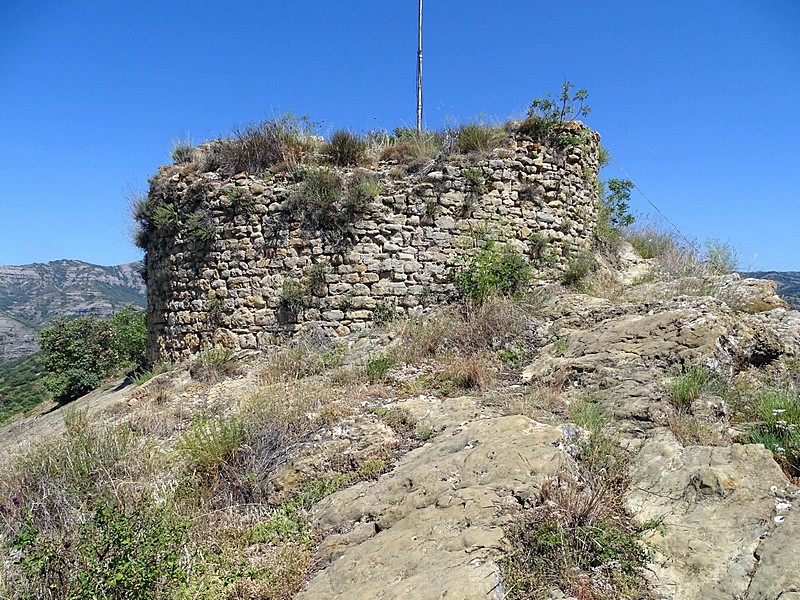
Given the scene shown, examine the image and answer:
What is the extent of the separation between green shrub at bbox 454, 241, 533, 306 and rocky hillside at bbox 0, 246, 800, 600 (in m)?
0.90

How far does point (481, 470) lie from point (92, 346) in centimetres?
1567

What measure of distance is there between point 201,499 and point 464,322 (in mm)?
4152

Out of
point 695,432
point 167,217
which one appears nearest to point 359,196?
point 167,217

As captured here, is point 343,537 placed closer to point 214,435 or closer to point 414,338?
point 214,435

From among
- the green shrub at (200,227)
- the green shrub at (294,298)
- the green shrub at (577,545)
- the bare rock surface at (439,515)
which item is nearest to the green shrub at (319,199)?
the green shrub at (294,298)

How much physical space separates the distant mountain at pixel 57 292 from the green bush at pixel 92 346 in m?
63.2

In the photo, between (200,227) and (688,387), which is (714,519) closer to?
(688,387)

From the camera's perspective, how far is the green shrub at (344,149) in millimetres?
8891

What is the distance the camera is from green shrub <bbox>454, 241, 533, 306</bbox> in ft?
25.9

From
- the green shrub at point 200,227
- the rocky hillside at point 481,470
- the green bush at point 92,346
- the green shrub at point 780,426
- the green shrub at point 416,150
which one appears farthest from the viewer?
the green bush at point 92,346

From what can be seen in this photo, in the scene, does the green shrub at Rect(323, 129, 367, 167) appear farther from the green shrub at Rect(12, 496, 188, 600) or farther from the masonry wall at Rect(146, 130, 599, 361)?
the green shrub at Rect(12, 496, 188, 600)

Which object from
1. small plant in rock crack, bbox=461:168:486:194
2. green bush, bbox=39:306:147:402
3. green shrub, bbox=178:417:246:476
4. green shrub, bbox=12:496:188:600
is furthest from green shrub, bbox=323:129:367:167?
green bush, bbox=39:306:147:402

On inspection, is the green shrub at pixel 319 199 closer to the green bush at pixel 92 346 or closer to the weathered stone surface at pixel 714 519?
the weathered stone surface at pixel 714 519

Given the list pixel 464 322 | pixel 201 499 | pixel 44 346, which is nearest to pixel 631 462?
pixel 201 499
